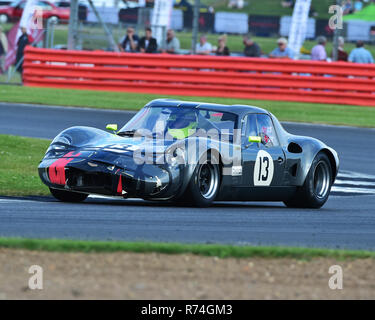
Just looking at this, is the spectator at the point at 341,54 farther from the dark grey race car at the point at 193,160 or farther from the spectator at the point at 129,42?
→ the dark grey race car at the point at 193,160

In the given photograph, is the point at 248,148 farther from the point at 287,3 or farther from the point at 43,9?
the point at 287,3

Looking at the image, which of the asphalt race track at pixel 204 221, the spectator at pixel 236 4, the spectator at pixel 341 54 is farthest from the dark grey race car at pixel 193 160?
the spectator at pixel 236 4

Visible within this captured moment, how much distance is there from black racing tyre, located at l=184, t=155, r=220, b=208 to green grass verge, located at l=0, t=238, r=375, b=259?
2.45 m

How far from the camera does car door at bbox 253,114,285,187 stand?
1006 centimetres

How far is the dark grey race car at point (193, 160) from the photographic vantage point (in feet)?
29.2

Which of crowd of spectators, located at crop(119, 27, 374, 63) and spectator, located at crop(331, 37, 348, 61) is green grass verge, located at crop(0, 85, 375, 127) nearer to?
crowd of spectators, located at crop(119, 27, 374, 63)

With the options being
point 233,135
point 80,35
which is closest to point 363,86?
point 80,35

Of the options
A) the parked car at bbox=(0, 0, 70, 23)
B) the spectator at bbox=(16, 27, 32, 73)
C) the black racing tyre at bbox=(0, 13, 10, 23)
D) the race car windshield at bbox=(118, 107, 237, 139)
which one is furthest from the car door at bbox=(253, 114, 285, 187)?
the black racing tyre at bbox=(0, 13, 10, 23)

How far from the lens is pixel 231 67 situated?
21.6 metres

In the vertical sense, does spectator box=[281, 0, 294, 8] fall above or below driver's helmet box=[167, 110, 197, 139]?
above

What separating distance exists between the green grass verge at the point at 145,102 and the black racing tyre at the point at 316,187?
8.29 metres

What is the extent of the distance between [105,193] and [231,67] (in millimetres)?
13101
